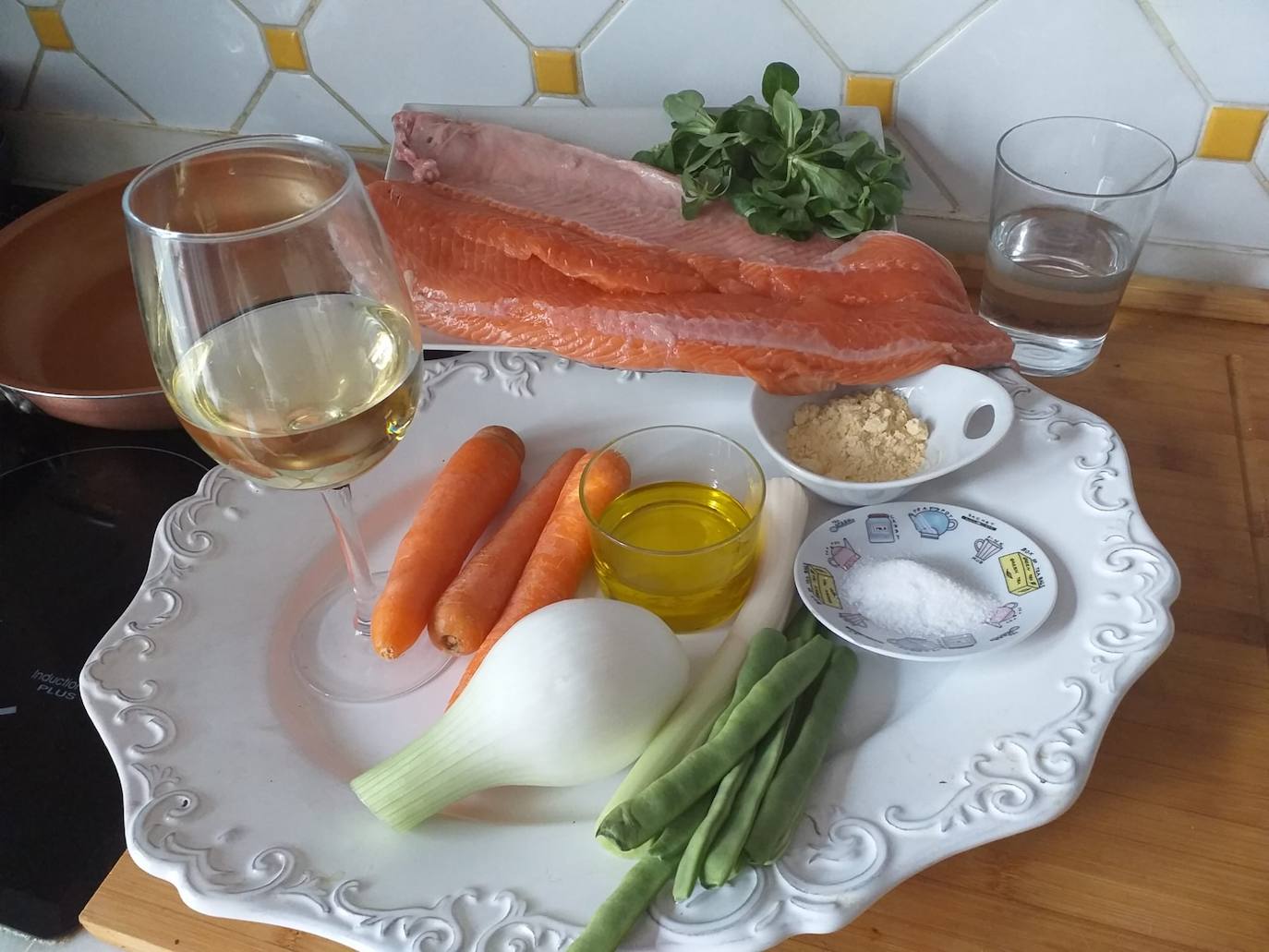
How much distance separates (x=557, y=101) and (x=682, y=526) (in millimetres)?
553

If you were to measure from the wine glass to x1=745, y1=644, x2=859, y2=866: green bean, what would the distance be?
325 millimetres

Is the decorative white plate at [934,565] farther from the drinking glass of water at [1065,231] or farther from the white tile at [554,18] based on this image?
the white tile at [554,18]

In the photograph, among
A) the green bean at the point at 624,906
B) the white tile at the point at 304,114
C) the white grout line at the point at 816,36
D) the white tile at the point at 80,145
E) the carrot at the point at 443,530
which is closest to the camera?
the green bean at the point at 624,906

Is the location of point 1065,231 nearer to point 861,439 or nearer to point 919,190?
point 919,190

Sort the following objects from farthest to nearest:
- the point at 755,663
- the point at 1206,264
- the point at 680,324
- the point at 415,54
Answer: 1. the point at 415,54
2. the point at 1206,264
3. the point at 680,324
4. the point at 755,663

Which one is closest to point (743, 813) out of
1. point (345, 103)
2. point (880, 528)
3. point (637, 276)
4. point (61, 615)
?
point (880, 528)

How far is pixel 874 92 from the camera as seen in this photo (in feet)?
3.25

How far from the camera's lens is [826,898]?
1.77ft

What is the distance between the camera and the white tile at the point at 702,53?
3.19ft

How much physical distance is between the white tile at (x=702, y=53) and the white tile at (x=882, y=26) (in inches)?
0.8

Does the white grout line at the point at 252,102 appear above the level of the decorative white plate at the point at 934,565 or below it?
above

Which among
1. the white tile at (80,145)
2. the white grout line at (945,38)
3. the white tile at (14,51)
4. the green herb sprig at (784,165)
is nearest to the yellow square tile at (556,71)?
the green herb sprig at (784,165)

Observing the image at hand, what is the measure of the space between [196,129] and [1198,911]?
4.27 feet

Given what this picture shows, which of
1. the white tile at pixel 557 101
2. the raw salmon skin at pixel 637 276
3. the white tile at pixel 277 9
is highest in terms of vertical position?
the white tile at pixel 277 9
